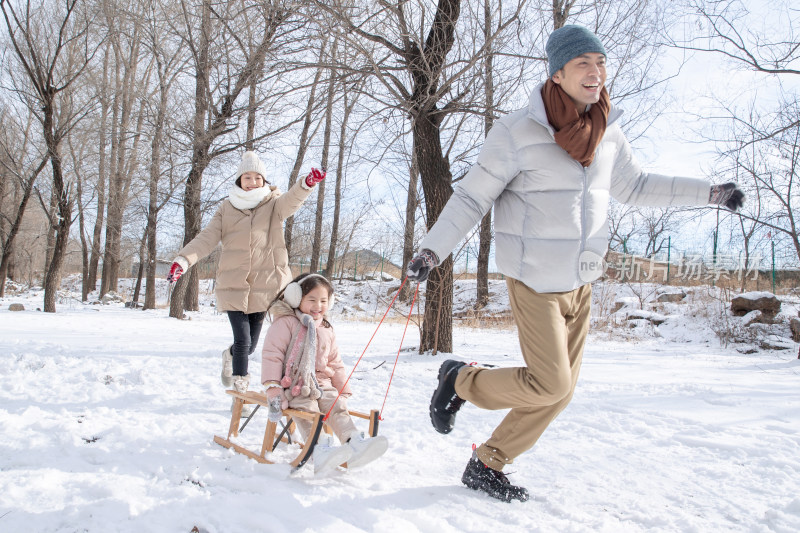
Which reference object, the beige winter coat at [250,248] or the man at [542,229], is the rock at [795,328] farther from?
the beige winter coat at [250,248]

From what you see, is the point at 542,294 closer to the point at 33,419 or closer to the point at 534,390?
the point at 534,390

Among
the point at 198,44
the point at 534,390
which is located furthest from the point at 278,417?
the point at 198,44

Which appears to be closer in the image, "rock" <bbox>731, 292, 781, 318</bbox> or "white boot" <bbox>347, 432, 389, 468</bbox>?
"white boot" <bbox>347, 432, 389, 468</bbox>

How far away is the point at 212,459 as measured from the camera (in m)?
2.80

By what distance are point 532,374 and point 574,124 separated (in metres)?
1.11

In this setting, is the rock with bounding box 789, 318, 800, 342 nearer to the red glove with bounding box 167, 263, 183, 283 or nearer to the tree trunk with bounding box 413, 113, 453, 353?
the tree trunk with bounding box 413, 113, 453, 353

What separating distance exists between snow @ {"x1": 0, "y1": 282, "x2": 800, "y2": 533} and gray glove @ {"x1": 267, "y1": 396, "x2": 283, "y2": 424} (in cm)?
24

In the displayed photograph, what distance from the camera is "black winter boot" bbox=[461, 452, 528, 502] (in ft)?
8.18

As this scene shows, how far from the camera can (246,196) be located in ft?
12.8

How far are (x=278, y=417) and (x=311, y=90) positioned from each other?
16.6 ft

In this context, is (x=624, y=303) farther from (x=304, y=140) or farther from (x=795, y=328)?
(x=304, y=140)

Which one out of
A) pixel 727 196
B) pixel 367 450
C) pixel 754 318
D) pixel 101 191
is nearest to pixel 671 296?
pixel 754 318

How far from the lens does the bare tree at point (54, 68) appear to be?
12340 millimetres

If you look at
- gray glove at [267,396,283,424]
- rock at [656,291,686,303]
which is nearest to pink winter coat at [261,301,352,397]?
gray glove at [267,396,283,424]
